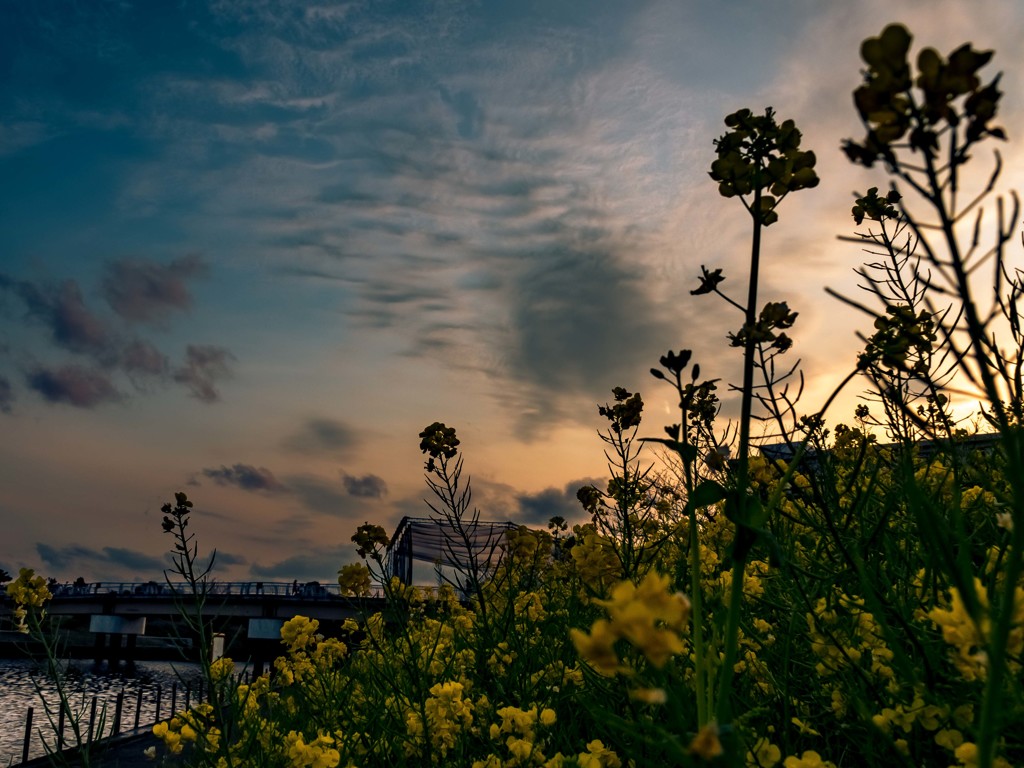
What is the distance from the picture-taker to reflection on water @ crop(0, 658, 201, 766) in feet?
93.2

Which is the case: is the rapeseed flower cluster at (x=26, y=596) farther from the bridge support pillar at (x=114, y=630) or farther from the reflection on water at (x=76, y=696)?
the bridge support pillar at (x=114, y=630)

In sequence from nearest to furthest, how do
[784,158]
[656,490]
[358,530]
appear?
1. [784,158]
2. [358,530]
3. [656,490]

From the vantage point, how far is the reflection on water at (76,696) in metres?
28.4

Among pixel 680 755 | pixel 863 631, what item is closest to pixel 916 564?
pixel 863 631

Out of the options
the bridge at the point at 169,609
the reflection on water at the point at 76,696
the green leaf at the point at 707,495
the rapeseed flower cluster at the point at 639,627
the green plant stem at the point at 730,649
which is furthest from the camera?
the bridge at the point at 169,609

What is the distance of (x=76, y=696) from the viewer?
4094cm

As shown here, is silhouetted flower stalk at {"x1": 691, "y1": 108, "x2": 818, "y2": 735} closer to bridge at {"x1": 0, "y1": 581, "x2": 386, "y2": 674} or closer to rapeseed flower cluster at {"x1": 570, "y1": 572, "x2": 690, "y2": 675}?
rapeseed flower cluster at {"x1": 570, "y1": 572, "x2": 690, "y2": 675}

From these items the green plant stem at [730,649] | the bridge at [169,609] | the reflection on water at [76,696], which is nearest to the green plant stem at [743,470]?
the green plant stem at [730,649]

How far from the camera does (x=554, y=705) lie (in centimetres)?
358

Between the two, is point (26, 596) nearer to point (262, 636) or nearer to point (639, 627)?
point (639, 627)

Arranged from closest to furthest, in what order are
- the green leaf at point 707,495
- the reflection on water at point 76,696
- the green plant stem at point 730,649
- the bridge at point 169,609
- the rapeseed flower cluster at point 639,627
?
the rapeseed flower cluster at point 639,627, the green plant stem at point 730,649, the green leaf at point 707,495, the reflection on water at point 76,696, the bridge at point 169,609

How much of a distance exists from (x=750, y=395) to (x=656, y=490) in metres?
5.86

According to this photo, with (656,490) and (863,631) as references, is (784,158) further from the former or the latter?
(656,490)

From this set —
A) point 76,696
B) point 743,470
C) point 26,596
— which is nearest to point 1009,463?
point 743,470
